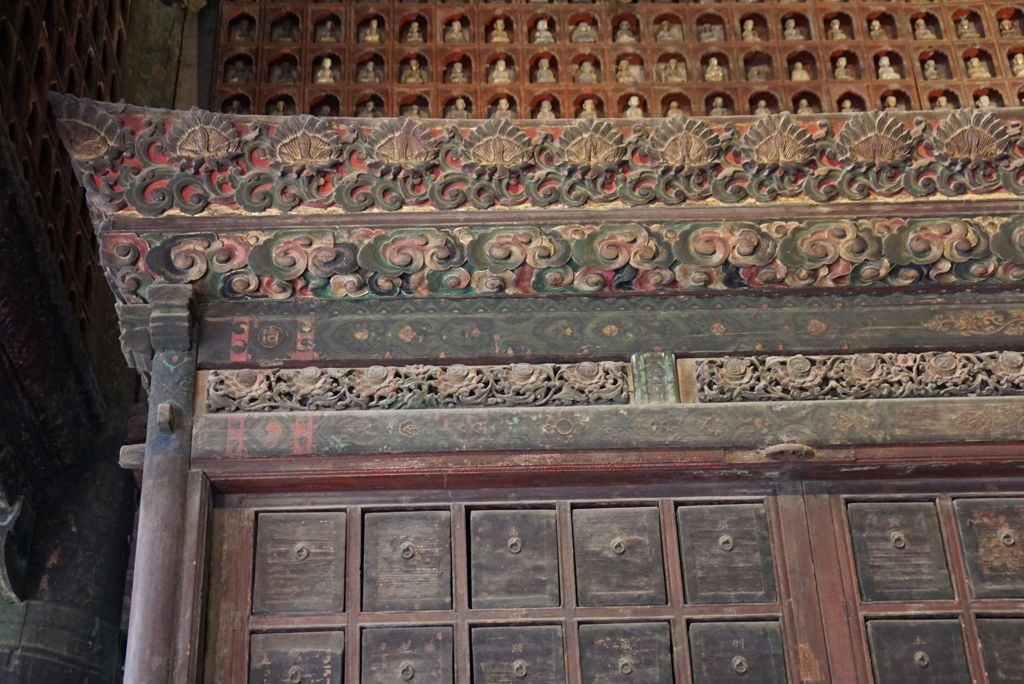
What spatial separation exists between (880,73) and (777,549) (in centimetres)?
484

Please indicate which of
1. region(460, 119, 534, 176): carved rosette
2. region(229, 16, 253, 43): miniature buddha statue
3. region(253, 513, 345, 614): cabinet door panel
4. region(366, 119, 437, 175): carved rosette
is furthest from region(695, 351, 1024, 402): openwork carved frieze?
region(229, 16, 253, 43): miniature buddha statue

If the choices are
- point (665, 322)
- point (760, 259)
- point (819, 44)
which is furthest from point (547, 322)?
point (819, 44)

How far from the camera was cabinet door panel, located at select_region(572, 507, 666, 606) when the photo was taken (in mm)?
5711

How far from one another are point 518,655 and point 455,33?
17.4 feet

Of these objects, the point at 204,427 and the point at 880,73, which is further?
the point at 880,73

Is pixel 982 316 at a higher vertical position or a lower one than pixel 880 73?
lower

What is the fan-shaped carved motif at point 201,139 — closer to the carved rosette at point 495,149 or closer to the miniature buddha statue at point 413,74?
the carved rosette at point 495,149

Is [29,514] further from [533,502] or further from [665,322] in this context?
[665,322]

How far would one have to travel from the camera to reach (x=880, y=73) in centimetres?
938

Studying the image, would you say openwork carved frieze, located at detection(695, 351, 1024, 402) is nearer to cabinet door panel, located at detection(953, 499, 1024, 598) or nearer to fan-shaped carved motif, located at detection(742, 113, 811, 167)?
cabinet door panel, located at detection(953, 499, 1024, 598)

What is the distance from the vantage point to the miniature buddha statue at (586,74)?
927 centimetres

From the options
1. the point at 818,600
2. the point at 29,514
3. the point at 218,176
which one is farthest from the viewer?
the point at 29,514

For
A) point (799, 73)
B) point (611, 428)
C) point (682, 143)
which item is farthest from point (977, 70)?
point (611, 428)

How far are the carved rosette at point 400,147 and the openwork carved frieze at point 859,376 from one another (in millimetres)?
1635
